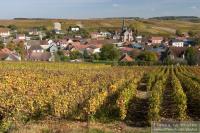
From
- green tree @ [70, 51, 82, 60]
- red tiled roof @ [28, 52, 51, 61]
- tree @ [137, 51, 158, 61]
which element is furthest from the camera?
green tree @ [70, 51, 82, 60]

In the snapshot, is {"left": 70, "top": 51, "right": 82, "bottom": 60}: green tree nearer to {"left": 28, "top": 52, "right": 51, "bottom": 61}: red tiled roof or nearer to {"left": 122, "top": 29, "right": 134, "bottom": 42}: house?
{"left": 28, "top": 52, "right": 51, "bottom": 61}: red tiled roof

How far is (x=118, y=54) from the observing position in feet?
337

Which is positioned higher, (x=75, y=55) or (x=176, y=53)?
(x=176, y=53)

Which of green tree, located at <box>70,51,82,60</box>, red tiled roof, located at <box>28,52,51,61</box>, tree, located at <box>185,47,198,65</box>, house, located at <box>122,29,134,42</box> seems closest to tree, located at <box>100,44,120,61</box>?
green tree, located at <box>70,51,82,60</box>

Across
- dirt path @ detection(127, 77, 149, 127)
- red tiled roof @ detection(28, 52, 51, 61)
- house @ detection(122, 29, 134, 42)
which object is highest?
dirt path @ detection(127, 77, 149, 127)

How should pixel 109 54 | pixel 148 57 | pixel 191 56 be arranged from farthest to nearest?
pixel 109 54
pixel 148 57
pixel 191 56

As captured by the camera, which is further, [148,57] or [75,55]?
[75,55]

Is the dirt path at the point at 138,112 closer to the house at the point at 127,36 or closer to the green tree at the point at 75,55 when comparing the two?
the green tree at the point at 75,55

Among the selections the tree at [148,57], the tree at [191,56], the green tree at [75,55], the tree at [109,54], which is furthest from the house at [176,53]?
the green tree at [75,55]

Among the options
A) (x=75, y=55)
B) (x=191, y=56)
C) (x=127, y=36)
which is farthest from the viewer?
(x=127, y=36)

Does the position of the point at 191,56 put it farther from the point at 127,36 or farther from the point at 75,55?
the point at 127,36

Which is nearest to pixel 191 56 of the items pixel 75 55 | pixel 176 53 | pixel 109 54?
pixel 176 53

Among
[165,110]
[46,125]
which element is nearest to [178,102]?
[165,110]

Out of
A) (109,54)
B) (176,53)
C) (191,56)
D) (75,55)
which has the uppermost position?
(191,56)
